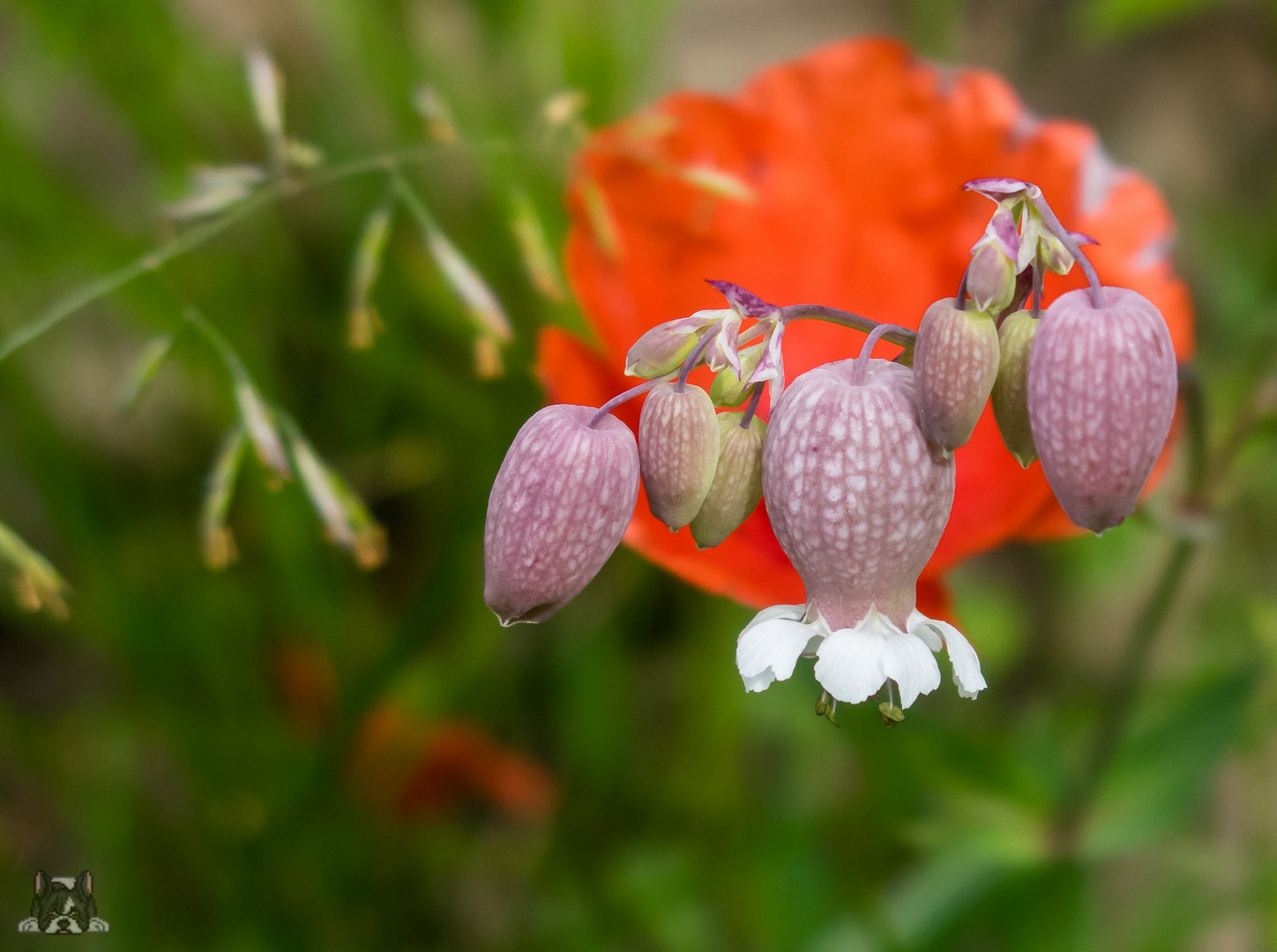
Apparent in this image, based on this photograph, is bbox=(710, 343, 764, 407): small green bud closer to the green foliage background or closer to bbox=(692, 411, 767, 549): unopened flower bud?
bbox=(692, 411, 767, 549): unopened flower bud

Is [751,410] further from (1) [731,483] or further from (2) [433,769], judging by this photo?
(2) [433,769]

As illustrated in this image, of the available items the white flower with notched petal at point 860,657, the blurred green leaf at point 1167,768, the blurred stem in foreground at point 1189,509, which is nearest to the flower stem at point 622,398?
the white flower with notched petal at point 860,657

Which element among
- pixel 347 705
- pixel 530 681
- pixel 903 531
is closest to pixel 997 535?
pixel 903 531

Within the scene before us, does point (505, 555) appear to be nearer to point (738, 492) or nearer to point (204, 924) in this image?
point (738, 492)

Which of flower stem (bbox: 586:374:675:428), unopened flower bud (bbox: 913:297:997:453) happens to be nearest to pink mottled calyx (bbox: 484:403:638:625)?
flower stem (bbox: 586:374:675:428)

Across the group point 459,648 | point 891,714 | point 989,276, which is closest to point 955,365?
point 989,276
